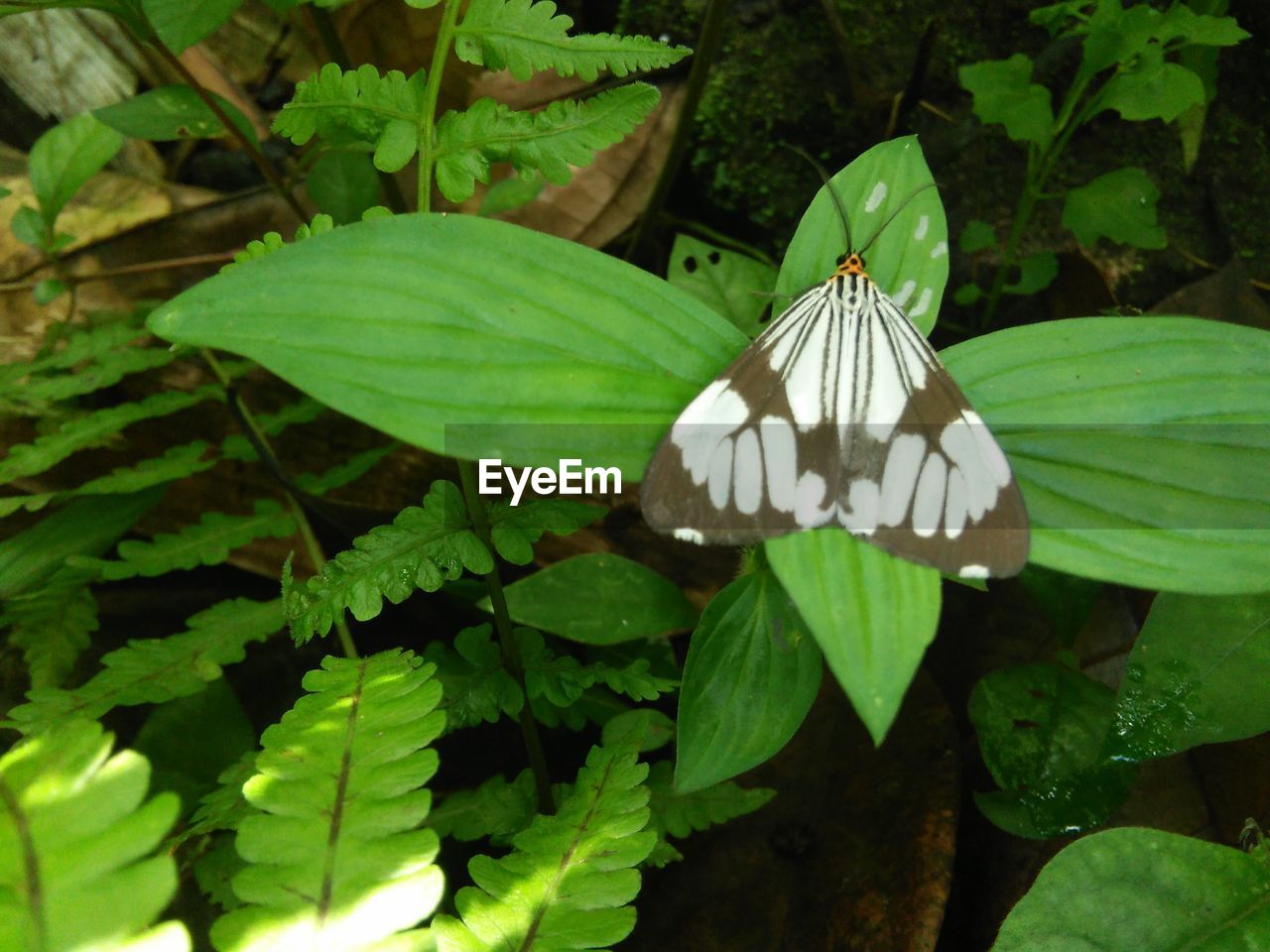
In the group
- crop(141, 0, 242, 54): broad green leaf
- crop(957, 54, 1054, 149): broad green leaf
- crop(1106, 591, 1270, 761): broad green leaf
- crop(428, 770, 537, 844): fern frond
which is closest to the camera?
crop(1106, 591, 1270, 761): broad green leaf

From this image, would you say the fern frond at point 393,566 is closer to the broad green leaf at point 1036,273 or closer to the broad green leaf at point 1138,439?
the broad green leaf at point 1138,439

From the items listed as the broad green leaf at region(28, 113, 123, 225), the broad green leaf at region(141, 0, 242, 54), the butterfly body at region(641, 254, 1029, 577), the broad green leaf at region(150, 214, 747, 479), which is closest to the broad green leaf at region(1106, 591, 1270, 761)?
the butterfly body at region(641, 254, 1029, 577)

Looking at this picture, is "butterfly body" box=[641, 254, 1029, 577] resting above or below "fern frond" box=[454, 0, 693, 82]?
below

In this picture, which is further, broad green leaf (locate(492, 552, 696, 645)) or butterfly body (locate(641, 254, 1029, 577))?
broad green leaf (locate(492, 552, 696, 645))

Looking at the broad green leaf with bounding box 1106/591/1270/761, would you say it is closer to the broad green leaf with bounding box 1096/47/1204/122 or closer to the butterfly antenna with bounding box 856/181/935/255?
the butterfly antenna with bounding box 856/181/935/255

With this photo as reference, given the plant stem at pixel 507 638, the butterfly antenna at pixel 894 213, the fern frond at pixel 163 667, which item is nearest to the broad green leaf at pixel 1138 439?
the butterfly antenna at pixel 894 213

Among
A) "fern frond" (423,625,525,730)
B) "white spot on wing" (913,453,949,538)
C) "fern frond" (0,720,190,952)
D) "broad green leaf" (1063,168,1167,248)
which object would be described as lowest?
"fern frond" (423,625,525,730)

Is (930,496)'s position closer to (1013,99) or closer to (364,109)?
(364,109)
